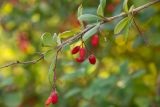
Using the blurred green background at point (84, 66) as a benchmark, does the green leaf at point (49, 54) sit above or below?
below

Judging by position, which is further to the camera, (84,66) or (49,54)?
(84,66)

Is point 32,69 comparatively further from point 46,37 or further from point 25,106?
point 46,37

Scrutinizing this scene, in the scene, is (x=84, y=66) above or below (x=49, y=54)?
above

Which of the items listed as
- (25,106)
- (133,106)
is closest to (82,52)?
(133,106)

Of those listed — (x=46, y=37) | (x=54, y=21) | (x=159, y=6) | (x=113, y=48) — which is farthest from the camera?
(x=54, y=21)

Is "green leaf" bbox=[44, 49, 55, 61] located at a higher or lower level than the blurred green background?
lower

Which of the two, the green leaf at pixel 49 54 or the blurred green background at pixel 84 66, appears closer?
the green leaf at pixel 49 54

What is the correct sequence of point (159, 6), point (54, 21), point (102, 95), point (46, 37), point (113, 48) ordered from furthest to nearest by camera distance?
point (54, 21) < point (113, 48) < point (159, 6) < point (102, 95) < point (46, 37)

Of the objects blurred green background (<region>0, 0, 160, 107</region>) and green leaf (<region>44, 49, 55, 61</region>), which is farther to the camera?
blurred green background (<region>0, 0, 160, 107</region>)
